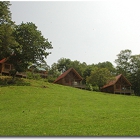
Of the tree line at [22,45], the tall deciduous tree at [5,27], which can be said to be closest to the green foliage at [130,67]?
the tree line at [22,45]

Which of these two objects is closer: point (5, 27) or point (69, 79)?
point (5, 27)

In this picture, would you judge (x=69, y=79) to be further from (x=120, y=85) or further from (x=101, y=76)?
(x=120, y=85)

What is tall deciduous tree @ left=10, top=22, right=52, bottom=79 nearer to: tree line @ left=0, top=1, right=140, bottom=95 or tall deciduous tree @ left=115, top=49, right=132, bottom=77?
tree line @ left=0, top=1, right=140, bottom=95

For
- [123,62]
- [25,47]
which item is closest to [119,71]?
[123,62]

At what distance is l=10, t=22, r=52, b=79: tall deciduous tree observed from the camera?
102ft

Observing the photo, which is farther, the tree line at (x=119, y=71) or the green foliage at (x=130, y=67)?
the green foliage at (x=130, y=67)

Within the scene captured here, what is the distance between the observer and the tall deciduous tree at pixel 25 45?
31219 millimetres

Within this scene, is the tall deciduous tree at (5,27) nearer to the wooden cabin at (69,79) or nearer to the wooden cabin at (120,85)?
the wooden cabin at (69,79)

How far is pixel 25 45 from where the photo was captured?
31.5 meters

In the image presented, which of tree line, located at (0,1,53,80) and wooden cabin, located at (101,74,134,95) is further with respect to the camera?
wooden cabin, located at (101,74,134,95)

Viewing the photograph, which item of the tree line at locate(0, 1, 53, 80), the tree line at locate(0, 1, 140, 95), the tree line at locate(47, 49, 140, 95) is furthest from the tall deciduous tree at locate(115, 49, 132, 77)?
the tree line at locate(0, 1, 53, 80)

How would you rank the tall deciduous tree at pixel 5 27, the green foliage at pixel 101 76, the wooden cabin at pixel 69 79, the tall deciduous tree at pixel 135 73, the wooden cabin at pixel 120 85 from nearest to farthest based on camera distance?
the tall deciduous tree at pixel 5 27
the green foliage at pixel 101 76
the wooden cabin at pixel 120 85
the wooden cabin at pixel 69 79
the tall deciduous tree at pixel 135 73

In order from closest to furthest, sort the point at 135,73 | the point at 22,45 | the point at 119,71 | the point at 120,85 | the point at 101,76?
1. the point at 22,45
2. the point at 101,76
3. the point at 120,85
4. the point at 135,73
5. the point at 119,71

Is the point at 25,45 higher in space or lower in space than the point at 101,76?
higher
